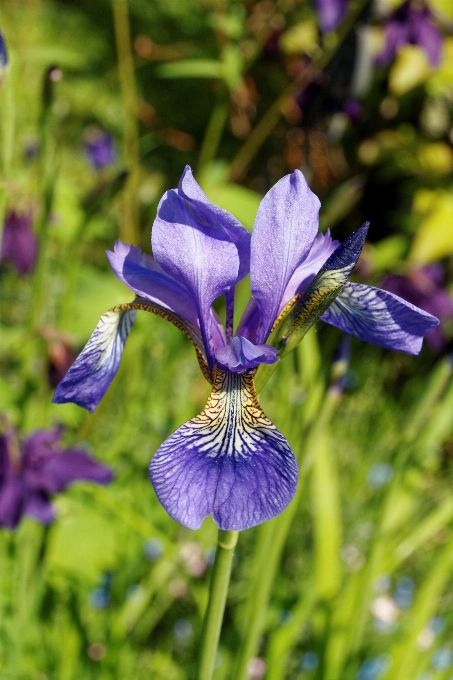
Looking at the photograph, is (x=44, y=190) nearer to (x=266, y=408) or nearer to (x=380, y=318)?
(x=380, y=318)

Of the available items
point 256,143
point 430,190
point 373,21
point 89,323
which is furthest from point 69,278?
point 430,190

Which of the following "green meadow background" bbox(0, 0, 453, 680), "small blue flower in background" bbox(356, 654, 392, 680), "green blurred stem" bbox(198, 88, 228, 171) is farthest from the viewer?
"green blurred stem" bbox(198, 88, 228, 171)

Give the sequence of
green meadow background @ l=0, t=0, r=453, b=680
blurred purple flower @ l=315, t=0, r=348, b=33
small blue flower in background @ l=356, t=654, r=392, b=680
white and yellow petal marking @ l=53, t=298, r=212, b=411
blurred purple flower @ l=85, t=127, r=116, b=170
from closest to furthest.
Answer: white and yellow petal marking @ l=53, t=298, r=212, b=411 < green meadow background @ l=0, t=0, r=453, b=680 < small blue flower in background @ l=356, t=654, r=392, b=680 < blurred purple flower @ l=315, t=0, r=348, b=33 < blurred purple flower @ l=85, t=127, r=116, b=170

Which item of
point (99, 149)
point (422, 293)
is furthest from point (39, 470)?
point (99, 149)

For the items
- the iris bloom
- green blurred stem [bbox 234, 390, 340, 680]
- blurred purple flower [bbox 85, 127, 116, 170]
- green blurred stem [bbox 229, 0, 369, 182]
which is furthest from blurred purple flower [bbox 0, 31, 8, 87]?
blurred purple flower [bbox 85, 127, 116, 170]

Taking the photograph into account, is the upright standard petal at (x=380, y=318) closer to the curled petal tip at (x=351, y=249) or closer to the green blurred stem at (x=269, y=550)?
the curled petal tip at (x=351, y=249)

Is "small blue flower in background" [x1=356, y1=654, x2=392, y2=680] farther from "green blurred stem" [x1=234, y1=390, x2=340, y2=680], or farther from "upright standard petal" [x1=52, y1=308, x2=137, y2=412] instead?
"upright standard petal" [x1=52, y1=308, x2=137, y2=412]

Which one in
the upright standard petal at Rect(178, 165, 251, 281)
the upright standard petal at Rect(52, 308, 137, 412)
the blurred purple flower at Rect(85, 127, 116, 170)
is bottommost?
the upright standard petal at Rect(52, 308, 137, 412)
